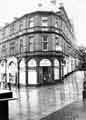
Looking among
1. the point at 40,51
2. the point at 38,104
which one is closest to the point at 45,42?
the point at 40,51

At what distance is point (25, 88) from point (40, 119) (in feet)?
32.1

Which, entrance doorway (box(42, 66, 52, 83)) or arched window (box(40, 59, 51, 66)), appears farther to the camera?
arched window (box(40, 59, 51, 66))

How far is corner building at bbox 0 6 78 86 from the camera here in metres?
14.6

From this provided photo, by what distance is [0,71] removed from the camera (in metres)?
14.0

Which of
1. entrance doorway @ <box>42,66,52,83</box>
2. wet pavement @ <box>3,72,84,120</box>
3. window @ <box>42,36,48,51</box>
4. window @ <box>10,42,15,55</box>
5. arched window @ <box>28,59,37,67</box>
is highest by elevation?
window @ <box>42,36,48,51</box>

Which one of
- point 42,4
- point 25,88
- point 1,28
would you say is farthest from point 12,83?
point 42,4

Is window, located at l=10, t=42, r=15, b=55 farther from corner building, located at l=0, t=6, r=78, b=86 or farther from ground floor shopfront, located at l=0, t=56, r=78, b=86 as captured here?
ground floor shopfront, located at l=0, t=56, r=78, b=86

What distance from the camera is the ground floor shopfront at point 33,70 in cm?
1494

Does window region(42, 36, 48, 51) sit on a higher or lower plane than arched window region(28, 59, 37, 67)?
higher

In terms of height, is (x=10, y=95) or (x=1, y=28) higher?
(x=1, y=28)

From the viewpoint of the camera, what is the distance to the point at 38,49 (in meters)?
16.8

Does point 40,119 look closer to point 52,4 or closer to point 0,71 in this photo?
point 0,71

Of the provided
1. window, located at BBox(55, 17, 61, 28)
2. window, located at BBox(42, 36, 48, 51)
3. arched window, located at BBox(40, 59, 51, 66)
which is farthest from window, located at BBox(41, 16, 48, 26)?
arched window, located at BBox(40, 59, 51, 66)

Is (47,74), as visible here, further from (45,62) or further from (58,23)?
(58,23)
